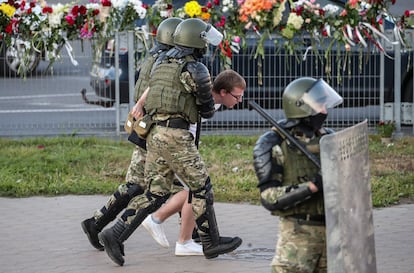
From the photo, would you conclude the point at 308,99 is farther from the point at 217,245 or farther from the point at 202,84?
the point at 217,245

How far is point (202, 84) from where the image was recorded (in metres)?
7.11

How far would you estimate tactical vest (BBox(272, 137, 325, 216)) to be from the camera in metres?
5.21

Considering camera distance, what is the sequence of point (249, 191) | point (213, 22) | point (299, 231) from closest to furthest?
point (299, 231) → point (249, 191) → point (213, 22)

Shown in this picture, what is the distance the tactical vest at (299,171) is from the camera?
5.21m

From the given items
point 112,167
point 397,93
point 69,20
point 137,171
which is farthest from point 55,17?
point 137,171

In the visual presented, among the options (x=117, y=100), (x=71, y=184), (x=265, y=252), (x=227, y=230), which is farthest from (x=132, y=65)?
(x=265, y=252)

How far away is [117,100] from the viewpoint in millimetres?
13164

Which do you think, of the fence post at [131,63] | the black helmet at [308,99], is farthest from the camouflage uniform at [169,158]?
the fence post at [131,63]

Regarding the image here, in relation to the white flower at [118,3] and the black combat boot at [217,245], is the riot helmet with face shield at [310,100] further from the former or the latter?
the white flower at [118,3]

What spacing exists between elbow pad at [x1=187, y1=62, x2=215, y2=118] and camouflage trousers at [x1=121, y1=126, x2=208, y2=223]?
0.25 m

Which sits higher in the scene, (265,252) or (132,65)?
(132,65)

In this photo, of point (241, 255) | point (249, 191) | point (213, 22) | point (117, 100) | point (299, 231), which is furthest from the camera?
point (117, 100)

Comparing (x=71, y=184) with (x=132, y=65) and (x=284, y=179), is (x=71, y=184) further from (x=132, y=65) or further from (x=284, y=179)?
(x=284, y=179)

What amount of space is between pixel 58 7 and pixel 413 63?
435 cm
